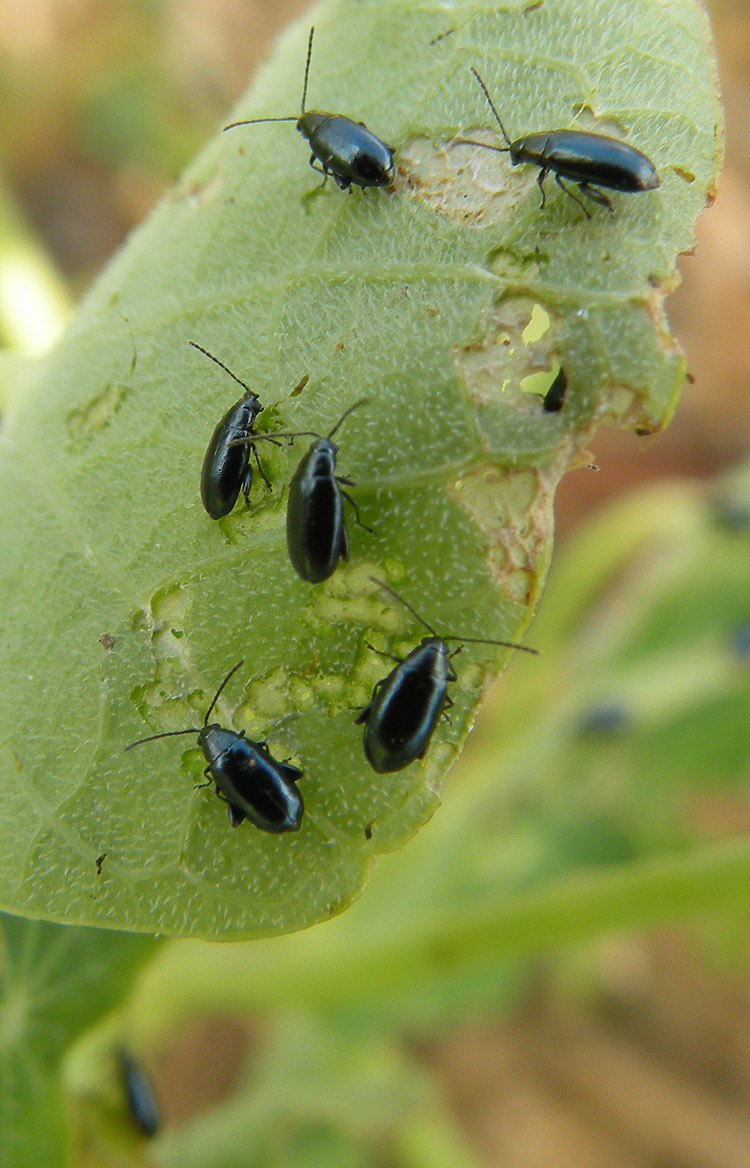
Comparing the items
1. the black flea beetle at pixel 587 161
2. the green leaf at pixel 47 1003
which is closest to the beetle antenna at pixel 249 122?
the black flea beetle at pixel 587 161

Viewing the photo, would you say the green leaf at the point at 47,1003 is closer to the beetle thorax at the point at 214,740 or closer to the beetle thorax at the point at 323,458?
the beetle thorax at the point at 214,740

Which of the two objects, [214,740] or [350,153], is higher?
[350,153]

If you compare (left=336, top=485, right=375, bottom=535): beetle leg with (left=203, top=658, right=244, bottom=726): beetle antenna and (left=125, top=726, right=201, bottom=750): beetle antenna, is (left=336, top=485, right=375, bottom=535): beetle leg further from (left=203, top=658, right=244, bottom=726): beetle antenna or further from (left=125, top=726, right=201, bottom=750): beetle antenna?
(left=125, top=726, right=201, bottom=750): beetle antenna

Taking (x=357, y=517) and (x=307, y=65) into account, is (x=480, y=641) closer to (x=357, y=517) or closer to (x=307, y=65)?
(x=357, y=517)

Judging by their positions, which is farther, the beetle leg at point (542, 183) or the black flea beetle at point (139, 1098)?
the black flea beetle at point (139, 1098)

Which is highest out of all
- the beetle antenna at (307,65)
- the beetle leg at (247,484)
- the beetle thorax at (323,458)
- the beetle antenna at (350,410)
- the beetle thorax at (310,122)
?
the beetle antenna at (307,65)

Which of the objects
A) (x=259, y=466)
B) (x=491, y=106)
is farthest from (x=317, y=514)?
(x=491, y=106)

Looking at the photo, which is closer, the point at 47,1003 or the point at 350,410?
the point at 350,410
